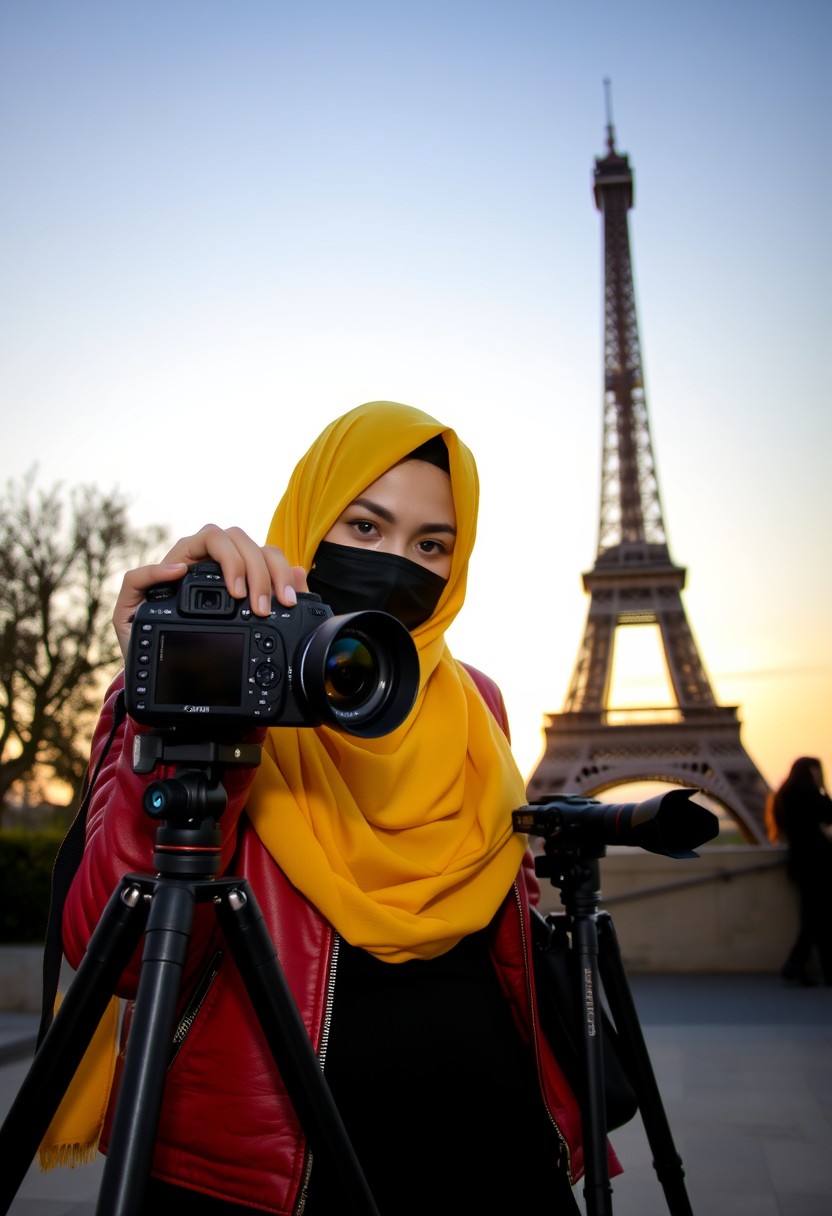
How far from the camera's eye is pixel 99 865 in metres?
1.26

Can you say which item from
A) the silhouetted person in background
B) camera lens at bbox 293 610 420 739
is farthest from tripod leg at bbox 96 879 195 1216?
the silhouetted person in background

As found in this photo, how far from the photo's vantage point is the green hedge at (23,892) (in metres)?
7.15

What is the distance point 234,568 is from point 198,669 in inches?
5.2

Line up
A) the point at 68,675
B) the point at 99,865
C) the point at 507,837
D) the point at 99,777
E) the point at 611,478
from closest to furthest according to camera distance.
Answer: the point at 99,865, the point at 99,777, the point at 507,837, the point at 68,675, the point at 611,478

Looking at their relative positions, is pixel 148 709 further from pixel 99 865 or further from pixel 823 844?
pixel 823 844

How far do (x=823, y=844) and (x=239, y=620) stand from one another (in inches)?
279

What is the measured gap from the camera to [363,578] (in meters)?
1.66

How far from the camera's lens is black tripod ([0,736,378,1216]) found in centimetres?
108

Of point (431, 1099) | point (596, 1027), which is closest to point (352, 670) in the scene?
point (431, 1099)

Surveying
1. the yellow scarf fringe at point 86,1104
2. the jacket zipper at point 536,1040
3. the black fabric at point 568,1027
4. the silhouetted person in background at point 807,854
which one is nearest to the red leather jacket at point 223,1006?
the yellow scarf fringe at point 86,1104

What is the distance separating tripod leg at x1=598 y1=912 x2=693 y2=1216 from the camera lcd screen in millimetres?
1166

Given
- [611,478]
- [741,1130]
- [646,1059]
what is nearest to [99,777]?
[646,1059]

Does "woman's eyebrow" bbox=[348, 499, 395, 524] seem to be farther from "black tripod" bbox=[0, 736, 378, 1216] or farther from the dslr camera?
"black tripod" bbox=[0, 736, 378, 1216]

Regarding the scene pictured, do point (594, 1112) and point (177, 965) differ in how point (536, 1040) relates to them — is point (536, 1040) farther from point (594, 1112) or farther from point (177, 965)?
point (177, 965)
